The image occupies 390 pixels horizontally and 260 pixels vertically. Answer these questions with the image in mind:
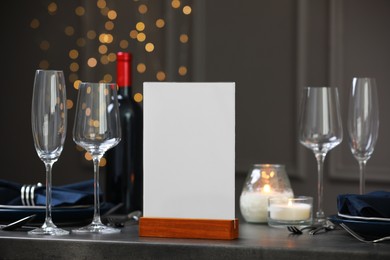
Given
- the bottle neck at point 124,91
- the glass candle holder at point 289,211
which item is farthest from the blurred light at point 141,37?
the glass candle holder at point 289,211

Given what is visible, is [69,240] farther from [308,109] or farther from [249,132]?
[249,132]

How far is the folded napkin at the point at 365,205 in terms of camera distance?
1.30 metres

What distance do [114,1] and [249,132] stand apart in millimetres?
1015

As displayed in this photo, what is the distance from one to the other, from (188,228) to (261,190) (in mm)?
336

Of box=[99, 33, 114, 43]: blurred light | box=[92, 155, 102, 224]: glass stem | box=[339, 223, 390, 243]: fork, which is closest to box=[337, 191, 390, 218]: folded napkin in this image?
box=[339, 223, 390, 243]: fork

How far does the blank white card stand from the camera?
4.35 feet

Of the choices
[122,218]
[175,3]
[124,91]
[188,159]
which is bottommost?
[122,218]

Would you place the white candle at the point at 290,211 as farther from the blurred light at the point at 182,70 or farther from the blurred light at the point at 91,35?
the blurred light at the point at 91,35

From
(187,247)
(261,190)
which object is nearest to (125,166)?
(261,190)

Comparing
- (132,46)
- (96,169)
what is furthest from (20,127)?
(96,169)

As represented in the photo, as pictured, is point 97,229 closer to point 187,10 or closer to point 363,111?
point 363,111

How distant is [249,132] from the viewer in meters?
4.08

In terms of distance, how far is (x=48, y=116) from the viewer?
1.36m

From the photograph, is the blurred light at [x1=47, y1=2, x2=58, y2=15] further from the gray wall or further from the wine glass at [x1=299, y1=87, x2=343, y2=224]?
the wine glass at [x1=299, y1=87, x2=343, y2=224]
